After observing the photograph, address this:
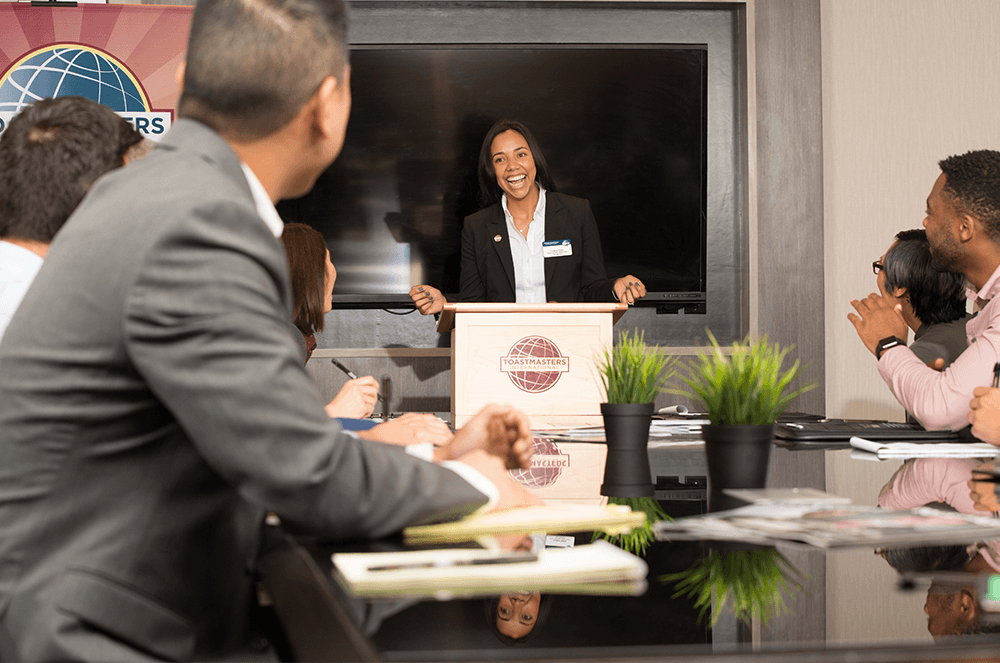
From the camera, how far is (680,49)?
425 centimetres

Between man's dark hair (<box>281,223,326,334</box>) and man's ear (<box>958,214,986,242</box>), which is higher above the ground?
man's ear (<box>958,214,986,242</box>)

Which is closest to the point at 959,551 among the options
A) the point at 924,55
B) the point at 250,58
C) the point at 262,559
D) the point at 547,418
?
the point at 262,559

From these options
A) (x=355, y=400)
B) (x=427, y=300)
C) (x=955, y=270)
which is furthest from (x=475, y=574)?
(x=427, y=300)

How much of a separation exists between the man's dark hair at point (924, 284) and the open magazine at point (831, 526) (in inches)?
69.1

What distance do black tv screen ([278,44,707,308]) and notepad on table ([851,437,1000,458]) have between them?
2.65m

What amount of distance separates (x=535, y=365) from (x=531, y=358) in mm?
20

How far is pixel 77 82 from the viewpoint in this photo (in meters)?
3.69

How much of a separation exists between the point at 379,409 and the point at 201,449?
3.71 m

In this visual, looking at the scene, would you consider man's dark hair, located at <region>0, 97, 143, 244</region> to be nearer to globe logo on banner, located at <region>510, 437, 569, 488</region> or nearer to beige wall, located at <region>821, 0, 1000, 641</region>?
globe logo on banner, located at <region>510, 437, 569, 488</region>

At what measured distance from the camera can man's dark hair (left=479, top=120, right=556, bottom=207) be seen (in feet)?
12.4

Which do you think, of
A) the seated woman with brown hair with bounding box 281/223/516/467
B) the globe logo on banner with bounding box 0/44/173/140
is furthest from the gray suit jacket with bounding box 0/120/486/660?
the globe logo on banner with bounding box 0/44/173/140

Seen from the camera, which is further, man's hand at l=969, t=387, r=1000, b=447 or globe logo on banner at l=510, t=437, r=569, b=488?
man's hand at l=969, t=387, r=1000, b=447

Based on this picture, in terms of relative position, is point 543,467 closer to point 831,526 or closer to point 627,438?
point 627,438

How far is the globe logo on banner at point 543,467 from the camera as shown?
117cm
